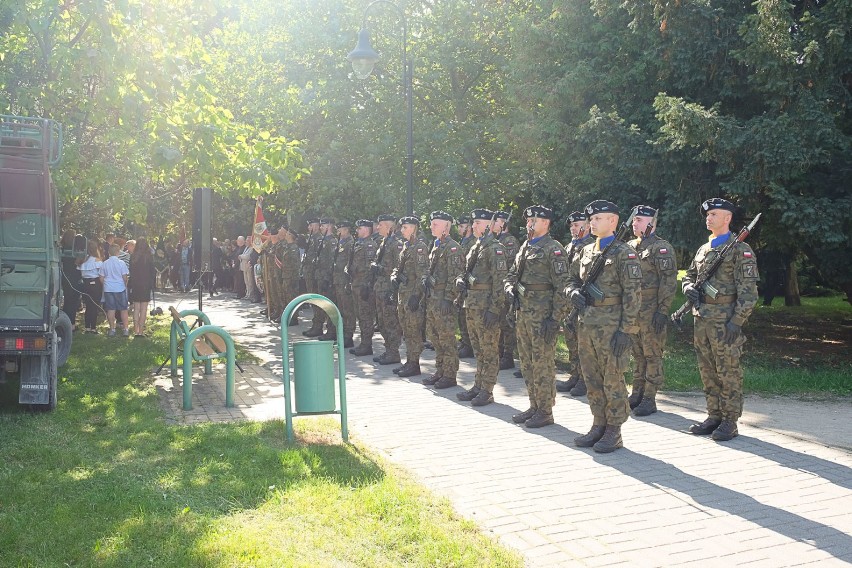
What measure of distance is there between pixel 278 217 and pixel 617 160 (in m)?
21.2

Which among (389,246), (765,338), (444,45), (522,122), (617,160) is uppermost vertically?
(444,45)

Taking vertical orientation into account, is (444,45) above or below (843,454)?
above

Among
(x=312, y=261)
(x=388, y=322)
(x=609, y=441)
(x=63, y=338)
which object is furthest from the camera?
(x=312, y=261)

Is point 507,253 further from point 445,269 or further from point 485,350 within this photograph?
point 485,350

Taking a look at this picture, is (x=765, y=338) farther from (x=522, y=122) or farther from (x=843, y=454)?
(x=843, y=454)

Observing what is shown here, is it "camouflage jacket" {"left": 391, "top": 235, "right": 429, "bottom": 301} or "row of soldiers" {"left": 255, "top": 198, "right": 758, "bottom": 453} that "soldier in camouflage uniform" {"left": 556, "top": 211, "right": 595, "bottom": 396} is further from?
"camouflage jacket" {"left": 391, "top": 235, "right": 429, "bottom": 301}

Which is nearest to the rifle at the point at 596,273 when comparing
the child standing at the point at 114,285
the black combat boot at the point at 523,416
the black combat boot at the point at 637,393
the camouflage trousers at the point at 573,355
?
the black combat boot at the point at 523,416

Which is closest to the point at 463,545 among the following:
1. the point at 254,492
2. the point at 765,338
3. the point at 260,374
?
the point at 254,492

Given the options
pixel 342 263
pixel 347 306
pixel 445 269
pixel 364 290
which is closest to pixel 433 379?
pixel 445 269

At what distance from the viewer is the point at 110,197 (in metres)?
13.5

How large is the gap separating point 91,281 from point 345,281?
566 cm

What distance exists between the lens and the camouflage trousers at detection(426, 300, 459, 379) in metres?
11.4

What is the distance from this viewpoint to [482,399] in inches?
404

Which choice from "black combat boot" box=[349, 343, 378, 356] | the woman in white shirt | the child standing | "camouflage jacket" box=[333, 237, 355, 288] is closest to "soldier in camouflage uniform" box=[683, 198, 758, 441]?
"black combat boot" box=[349, 343, 378, 356]
